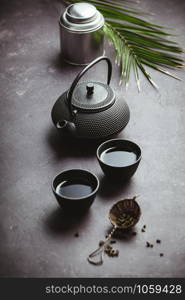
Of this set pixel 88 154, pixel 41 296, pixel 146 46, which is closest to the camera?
pixel 41 296

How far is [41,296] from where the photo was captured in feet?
5.31

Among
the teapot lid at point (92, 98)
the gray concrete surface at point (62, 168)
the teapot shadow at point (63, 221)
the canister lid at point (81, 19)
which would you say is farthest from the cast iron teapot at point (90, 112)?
the canister lid at point (81, 19)

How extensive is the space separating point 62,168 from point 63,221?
0.92 ft

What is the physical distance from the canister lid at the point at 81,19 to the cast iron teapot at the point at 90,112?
467mm


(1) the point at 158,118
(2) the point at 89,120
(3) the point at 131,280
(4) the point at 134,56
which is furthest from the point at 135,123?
(3) the point at 131,280

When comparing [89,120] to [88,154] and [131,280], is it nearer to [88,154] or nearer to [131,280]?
[88,154]

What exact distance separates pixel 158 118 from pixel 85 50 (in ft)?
1.86

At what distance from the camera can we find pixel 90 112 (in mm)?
2098

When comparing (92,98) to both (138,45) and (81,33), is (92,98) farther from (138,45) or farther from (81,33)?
(138,45)

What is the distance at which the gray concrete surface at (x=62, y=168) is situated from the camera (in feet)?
5.60

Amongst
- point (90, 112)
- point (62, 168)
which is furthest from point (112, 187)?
point (90, 112)

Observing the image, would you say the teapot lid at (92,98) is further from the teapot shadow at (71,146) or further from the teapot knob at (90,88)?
the teapot shadow at (71,146)

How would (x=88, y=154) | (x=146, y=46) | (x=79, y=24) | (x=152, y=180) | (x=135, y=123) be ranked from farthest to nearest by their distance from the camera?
(x=146, y=46), (x=79, y=24), (x=135, y=123), (x=88, y=154), (x=152, y=180)

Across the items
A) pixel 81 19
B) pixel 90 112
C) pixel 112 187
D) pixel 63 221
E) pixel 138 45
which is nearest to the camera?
pixel 63 221
